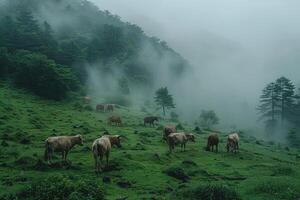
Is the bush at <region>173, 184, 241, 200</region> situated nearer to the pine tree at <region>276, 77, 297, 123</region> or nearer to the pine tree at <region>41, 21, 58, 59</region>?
the pine tree at <region>41, 21, 58, 59</region>

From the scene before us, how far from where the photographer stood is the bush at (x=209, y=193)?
19391 millimetres

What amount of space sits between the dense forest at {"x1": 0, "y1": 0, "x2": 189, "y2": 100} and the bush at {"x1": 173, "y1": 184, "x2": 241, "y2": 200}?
5079 cm

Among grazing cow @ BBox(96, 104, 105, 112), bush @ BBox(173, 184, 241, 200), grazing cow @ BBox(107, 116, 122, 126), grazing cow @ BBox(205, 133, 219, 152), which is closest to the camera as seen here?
bush @ BBox(173, 184, 241, 200)

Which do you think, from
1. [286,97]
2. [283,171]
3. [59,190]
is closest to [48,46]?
[286,97]

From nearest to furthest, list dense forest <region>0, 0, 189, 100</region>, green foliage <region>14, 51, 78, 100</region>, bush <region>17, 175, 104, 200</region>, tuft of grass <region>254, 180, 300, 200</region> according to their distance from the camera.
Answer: bush <region>17, 175, 104, 200</region> < tuft of grass <region>254, 180, 300, 200</region> < green foliage <region>14, 51, 78, 100</region> < dense forest <region>0, 0, 189, 100</region>

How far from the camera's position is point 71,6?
603ft

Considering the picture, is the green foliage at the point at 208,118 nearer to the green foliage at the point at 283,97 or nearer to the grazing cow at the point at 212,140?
the green foliage at the point at 283,97

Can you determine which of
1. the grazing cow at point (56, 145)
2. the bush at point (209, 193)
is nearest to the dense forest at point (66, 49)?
the grazing cow at point (56, 145)

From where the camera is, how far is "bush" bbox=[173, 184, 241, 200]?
19.4m

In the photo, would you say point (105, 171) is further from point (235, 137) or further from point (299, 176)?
point (235, 137)

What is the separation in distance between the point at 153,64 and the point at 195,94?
2372 cm

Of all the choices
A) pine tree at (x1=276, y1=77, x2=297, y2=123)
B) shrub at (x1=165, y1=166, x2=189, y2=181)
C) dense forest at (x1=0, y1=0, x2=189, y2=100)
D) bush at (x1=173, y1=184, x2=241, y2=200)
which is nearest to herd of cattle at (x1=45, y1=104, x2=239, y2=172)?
shrub at (x1=165, y1=166, x2=189, y2=181)

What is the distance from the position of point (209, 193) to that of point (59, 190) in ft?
26.6

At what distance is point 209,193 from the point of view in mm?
19422
